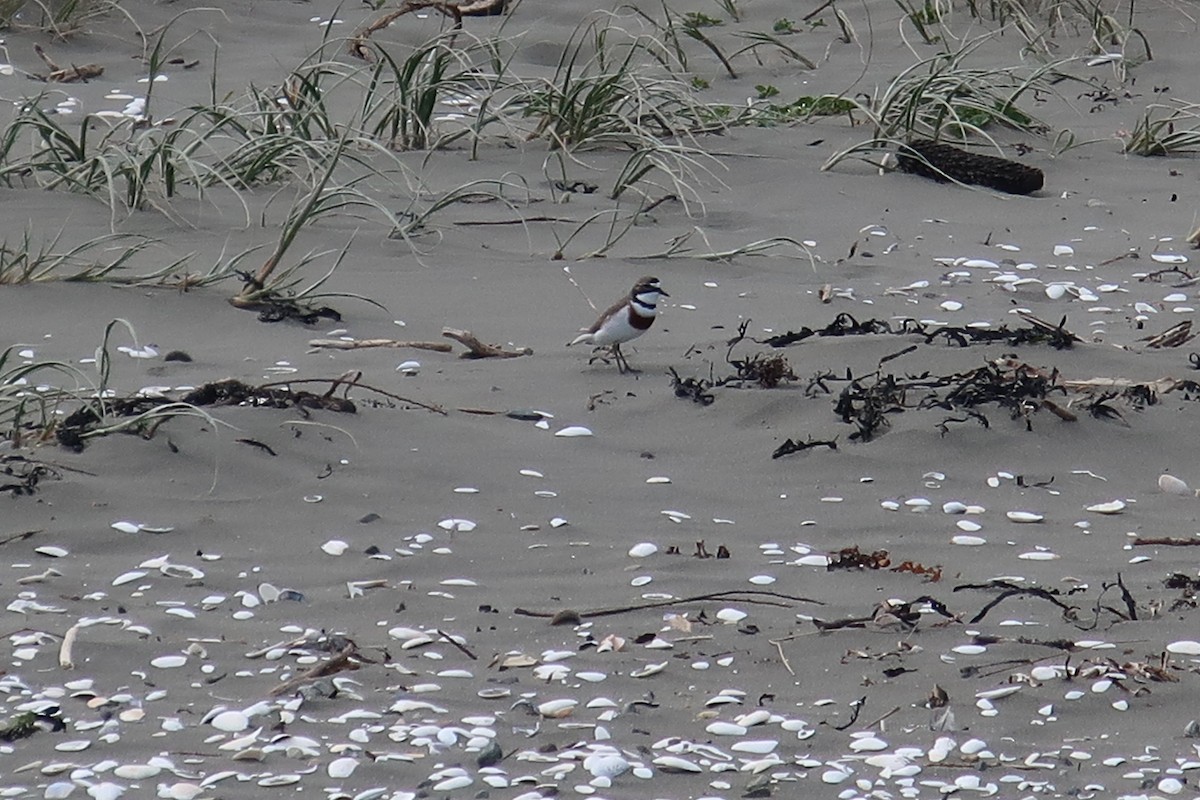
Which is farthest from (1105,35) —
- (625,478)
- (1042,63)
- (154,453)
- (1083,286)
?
(154,453)

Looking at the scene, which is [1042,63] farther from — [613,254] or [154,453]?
Result: [154,453]

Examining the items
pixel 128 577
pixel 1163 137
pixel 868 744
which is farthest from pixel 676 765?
pixel 1163 137

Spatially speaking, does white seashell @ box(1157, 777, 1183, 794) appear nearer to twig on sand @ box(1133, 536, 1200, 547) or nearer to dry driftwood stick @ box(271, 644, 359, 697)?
twig on sand @ box(1133, 536, 1200, 547)

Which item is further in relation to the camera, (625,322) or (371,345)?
(371,345)

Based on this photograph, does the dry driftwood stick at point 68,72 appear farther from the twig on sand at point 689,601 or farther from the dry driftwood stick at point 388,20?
the twig on sand at point 689,601

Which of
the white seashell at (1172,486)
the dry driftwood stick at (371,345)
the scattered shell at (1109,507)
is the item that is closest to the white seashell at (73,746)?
the dry driftwood stick at (371,345)

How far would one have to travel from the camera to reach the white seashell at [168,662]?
3029 mm

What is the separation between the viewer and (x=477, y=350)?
4.81 m

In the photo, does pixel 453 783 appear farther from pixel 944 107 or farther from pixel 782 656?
pixel 944 107

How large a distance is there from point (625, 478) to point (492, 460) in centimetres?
34

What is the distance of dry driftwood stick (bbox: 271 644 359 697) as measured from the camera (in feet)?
9.63

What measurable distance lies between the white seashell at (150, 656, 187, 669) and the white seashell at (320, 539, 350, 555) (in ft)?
1.89

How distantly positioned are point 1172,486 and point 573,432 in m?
1.54

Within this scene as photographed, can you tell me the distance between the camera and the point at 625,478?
13.4 feet
